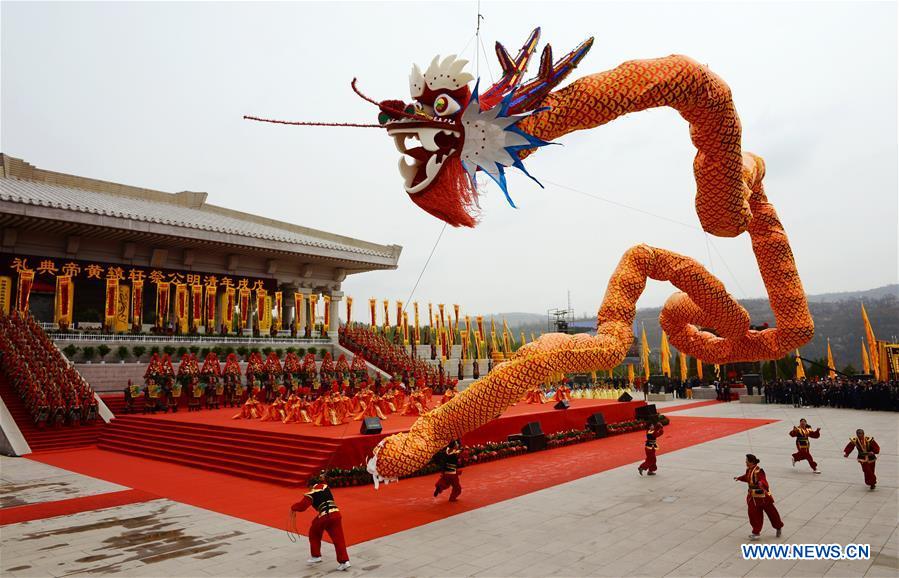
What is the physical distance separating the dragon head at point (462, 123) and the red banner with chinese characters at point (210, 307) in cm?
1870

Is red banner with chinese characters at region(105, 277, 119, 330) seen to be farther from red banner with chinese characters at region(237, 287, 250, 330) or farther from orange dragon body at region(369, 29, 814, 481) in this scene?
orange dragon body at region(369, 29, 814, 481)

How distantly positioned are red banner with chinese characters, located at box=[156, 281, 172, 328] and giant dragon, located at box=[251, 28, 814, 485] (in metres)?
17.6

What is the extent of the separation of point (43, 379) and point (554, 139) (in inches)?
599

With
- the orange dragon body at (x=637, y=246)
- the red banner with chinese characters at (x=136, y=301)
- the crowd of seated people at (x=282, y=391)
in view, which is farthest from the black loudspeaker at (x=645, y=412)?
the red banner with chinese characters at (x=136, y=301)

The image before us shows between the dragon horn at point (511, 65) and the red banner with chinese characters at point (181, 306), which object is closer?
the dragon horn at point (511, 65)

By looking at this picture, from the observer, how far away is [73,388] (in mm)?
14719

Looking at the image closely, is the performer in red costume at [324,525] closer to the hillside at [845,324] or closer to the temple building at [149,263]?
the temple building at [149,263]

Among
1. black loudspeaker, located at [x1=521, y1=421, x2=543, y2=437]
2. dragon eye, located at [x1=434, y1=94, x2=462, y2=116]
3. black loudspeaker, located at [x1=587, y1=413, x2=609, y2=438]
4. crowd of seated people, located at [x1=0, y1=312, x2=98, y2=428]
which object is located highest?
dragon eye, located at [x1=434, y1=94, x2=462, y2=116]

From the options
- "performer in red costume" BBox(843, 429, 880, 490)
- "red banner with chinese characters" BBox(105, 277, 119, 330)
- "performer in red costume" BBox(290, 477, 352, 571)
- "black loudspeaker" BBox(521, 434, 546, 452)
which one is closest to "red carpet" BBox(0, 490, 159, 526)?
"performer in red costume" BBox(290, 477, 352, 571)

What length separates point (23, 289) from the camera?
18047 mm

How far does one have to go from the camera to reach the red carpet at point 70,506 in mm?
7441

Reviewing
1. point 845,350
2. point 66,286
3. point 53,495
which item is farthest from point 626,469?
point 845,350

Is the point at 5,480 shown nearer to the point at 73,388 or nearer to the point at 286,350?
the point at 73,388

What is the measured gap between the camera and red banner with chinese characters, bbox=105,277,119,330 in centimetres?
1945
